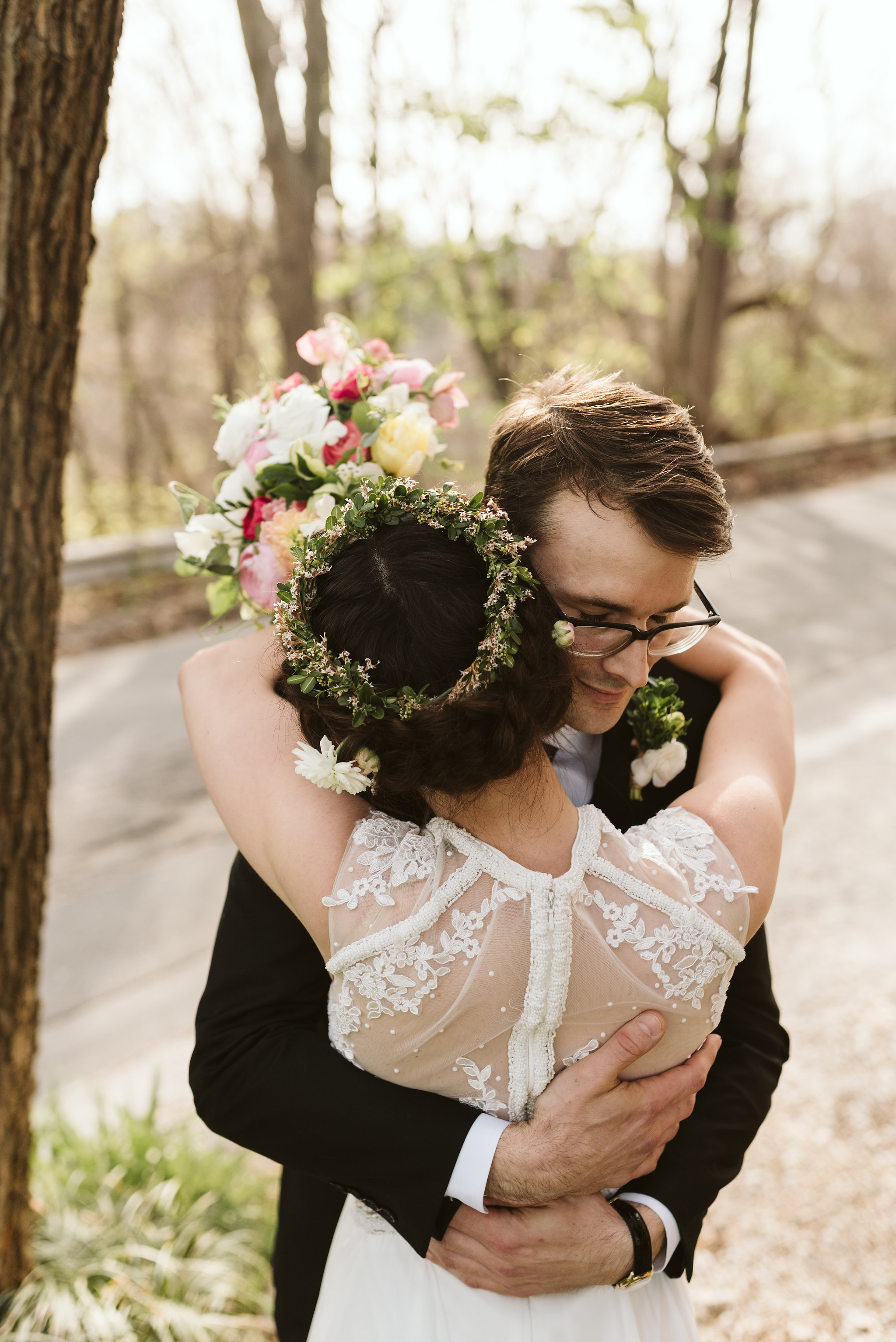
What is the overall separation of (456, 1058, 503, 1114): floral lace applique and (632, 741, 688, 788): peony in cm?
57

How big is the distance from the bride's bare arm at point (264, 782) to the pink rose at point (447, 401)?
1.96 ft

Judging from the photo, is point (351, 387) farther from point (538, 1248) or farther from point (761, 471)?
point (761, 471)

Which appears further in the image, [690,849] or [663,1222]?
[663,1222]

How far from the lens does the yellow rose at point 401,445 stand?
66.8 inches

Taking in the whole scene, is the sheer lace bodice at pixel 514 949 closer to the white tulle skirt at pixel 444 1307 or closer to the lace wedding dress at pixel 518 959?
the lace wedding dress at pixel 518 959

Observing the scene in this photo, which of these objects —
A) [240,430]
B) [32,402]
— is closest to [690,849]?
[240,430]

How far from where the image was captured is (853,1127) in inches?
127

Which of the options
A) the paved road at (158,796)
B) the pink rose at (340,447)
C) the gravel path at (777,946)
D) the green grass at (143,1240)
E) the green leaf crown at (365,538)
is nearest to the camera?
the green leaf crown at (365,538)

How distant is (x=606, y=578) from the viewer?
1468mm

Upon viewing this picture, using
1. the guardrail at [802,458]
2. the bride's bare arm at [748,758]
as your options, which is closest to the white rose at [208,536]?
the bride's bare arm at [748,758]

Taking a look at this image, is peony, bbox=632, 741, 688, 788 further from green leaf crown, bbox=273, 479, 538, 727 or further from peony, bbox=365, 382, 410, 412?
peony, bbox=365, 382, 410, 412

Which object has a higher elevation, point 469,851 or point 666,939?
point 469,851

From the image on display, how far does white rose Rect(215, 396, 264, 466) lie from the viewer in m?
1.86

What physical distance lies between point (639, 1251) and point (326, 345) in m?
1.74
